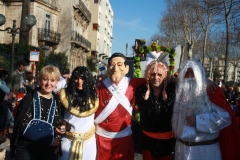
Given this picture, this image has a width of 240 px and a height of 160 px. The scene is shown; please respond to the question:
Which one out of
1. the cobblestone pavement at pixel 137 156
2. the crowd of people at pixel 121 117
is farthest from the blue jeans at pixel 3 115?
the crowd of people at pixel 121 117

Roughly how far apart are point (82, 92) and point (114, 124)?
22.7 inches

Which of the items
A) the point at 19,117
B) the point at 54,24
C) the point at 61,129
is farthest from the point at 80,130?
the point at 54,24

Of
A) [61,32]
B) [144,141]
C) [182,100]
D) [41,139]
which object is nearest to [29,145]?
[41,139]

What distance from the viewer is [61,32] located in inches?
1230

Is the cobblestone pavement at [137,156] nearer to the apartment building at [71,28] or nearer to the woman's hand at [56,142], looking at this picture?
the woman's hand at [56,142]

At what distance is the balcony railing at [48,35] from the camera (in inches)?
1073

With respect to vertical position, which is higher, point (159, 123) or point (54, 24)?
point (54, 24)

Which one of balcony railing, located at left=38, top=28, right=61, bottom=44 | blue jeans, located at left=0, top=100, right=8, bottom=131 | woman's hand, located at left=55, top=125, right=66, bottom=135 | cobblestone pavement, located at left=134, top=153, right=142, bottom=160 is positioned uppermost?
balcony railing, located at left=38, top=28, right=61, bottom=44

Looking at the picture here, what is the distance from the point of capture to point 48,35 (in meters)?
28.4

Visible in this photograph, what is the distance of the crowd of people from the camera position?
323cm

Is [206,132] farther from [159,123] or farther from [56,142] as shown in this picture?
[56,142]

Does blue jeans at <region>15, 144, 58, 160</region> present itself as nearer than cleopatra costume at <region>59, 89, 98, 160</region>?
Yes

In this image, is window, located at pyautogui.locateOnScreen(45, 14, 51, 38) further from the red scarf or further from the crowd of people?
the red scarf

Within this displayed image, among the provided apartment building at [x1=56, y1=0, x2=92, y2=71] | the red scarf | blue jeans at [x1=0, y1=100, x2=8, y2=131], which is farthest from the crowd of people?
apartment building at [x1=56, y1=0, x2=92, y2=71]
